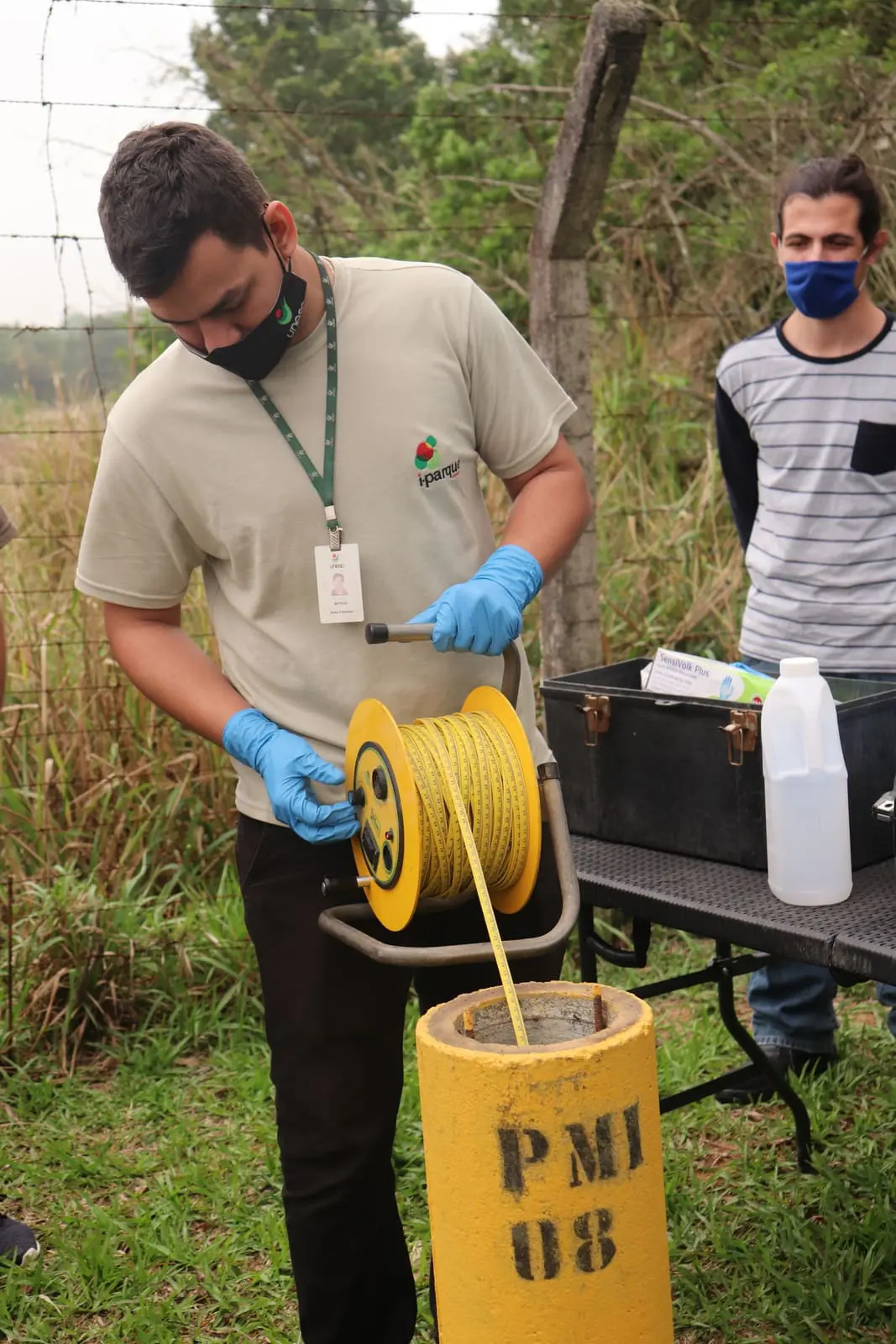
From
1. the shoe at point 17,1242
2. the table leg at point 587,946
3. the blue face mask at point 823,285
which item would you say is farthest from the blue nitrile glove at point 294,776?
the blue face mask at point 823,285

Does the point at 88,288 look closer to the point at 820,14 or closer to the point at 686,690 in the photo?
the point at 686,690

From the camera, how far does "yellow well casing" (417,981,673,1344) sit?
159cm

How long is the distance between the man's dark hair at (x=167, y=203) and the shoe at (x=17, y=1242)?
83.3 inches

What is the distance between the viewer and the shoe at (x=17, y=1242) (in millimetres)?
2938

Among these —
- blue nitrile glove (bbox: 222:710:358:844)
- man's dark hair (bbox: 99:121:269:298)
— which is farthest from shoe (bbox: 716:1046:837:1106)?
man's dark hair (bbox: 99:121:269:298)

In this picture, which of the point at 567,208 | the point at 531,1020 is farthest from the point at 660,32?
the point at 531,1020

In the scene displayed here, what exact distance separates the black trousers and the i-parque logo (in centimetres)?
63

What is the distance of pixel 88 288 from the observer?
4.12m

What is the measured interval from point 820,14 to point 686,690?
7.01 m

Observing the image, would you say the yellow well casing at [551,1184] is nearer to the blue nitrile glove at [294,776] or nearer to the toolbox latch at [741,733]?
the blue nitrile glove at [294,776]

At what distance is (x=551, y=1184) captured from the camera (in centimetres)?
159

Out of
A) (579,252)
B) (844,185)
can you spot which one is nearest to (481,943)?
(844,185)

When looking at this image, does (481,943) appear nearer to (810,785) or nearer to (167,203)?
(810,785)

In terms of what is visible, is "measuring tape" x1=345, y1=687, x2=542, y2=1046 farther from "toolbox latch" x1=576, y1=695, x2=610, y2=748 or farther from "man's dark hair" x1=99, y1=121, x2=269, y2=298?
"man's dark hair" x1=99, y1=121, x2=269, y2=298
